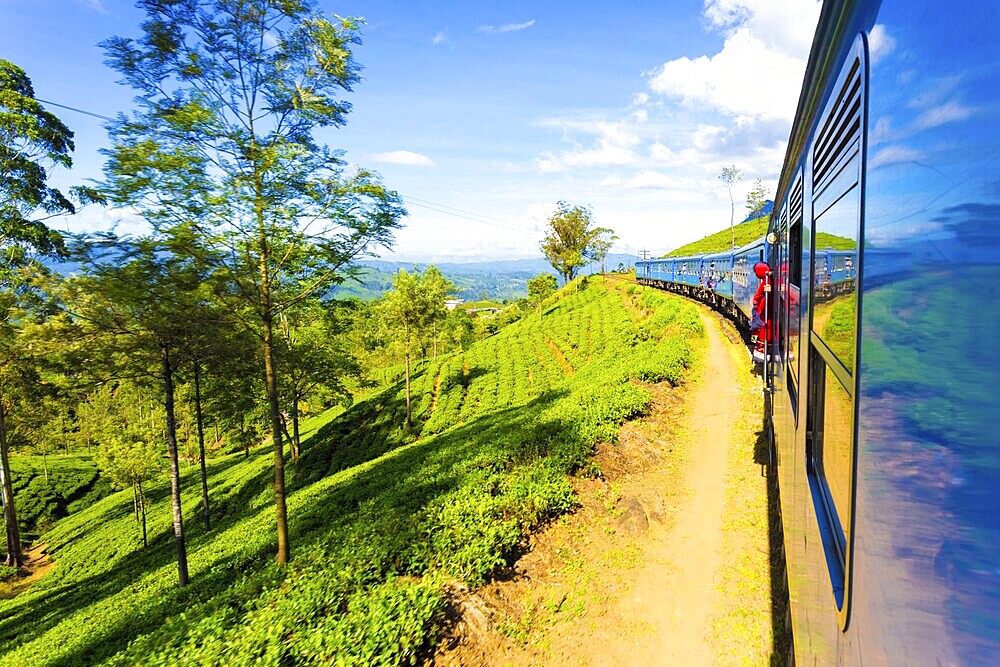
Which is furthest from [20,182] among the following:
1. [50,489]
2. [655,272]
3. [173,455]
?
[655,272]

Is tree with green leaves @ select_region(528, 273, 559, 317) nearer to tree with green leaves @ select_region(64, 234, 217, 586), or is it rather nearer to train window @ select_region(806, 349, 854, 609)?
tree with green leaves @ select_region(64, 234, 217, 586)

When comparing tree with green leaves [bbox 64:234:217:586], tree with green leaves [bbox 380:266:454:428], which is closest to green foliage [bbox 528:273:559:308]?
tree with green leaves [bbox 380:266:454:428]

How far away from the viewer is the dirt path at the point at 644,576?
564cm

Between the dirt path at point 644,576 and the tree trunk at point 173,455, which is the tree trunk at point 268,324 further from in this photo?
the tree trunk at point 173,455

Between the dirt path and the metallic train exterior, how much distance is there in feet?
12.8

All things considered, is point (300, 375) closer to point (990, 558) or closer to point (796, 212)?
point (796, 212)

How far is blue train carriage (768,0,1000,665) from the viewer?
2.68 feet

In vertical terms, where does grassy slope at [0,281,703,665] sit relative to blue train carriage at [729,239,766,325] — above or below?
below

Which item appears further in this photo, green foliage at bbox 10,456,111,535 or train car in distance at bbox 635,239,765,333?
green foliage at bbox 10,456,111,535

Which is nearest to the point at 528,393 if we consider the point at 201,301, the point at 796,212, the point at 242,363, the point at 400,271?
the point at 400,271

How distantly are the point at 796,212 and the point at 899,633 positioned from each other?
412 centimetres

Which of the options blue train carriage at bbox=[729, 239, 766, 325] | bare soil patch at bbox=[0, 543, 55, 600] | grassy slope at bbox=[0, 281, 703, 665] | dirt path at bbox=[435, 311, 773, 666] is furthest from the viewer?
bare soil patch at bbox=[0, 543, 55, 600]

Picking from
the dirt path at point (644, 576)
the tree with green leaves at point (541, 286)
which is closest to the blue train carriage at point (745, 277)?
the dirt path at point (644, 576)

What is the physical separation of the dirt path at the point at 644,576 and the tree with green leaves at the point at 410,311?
60.1ft
